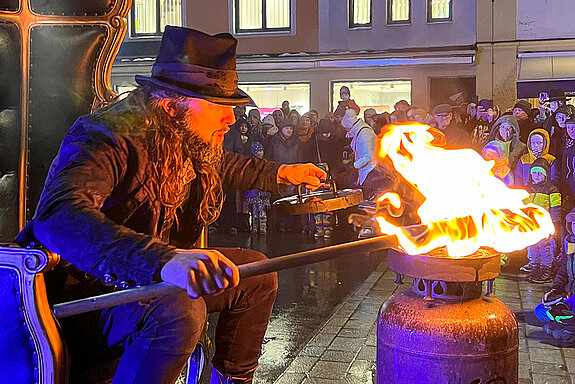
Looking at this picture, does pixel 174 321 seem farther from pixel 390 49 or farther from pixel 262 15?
pixel 262 15

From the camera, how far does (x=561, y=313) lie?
18.4ft

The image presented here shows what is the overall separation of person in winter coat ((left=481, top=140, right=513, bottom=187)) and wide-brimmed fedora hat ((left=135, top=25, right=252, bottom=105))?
5.44 m

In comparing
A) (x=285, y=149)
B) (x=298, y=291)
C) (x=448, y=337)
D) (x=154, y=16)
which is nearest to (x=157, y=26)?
(x=154, y=16)

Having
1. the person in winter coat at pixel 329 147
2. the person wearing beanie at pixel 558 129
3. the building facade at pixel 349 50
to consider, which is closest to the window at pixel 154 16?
the building facade at pixel 349 50

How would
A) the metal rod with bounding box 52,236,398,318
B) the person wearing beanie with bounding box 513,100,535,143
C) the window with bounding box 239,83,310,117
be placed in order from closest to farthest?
the metal rod with bounding box 52,236,398,318
the person wearing beanie with bounding box 513,100,535,143
the window with bounding box 239,83,310,117

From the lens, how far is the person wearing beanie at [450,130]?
938cm

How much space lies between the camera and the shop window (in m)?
19.5

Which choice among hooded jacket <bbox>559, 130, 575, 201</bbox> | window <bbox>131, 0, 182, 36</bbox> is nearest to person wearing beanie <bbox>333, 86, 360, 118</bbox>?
hooded jacket <bbox>559, 130, 575, 201</bbox>

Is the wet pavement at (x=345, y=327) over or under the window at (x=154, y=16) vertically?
under

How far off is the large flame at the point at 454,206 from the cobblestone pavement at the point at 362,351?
1616 mm

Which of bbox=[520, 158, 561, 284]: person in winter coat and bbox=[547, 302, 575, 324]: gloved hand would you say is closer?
bbox=[547, 302, 575, 324]: gloved hand

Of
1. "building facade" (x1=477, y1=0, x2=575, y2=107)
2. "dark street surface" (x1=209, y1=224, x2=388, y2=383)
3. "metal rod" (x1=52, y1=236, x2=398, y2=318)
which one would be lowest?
"dark street surface" (x1=209, y1=224, x2=388, y2=383)

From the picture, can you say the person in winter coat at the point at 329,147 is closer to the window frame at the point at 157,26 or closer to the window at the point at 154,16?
the window frame at the point at 157,26

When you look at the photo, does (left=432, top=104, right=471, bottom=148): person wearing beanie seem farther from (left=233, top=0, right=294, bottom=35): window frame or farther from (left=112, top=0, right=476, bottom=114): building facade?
(left=233, top=0, right=294, bottom=35): window frame
